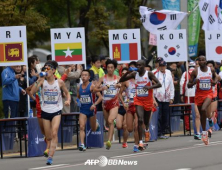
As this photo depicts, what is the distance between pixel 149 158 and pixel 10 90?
18.7ft

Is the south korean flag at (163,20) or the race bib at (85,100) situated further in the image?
→ the south korean flag at (163,20)

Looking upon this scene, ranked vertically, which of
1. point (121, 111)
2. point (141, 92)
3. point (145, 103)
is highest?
point (141, 92)

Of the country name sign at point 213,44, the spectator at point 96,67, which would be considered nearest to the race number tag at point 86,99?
the spectator at point 96,67

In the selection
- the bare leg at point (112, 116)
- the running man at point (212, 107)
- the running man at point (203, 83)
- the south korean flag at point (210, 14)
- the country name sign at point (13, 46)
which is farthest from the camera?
the south korean flag at point (210, 14)

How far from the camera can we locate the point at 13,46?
20.3 meters

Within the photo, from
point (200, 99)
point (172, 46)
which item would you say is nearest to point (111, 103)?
point (200, 99)

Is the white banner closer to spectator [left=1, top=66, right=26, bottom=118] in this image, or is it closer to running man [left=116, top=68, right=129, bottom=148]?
running man [left=116, top=68, right=129, bottom=148]

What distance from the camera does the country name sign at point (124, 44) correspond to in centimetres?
2322

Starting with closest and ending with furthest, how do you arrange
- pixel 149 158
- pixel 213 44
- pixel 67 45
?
→ pixel 149 158 → pixel 67 45 → pixel 213 44

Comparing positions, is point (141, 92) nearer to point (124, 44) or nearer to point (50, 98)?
Answer: point (50, 98)

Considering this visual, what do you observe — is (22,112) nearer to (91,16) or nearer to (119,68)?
(119,68)

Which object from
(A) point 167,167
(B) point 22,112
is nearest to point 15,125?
(B) point 22,112

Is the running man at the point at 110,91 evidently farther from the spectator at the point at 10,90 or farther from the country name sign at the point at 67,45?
the spectator at the point at 10,90

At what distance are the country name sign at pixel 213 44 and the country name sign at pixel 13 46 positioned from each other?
Answer: 7.36m
